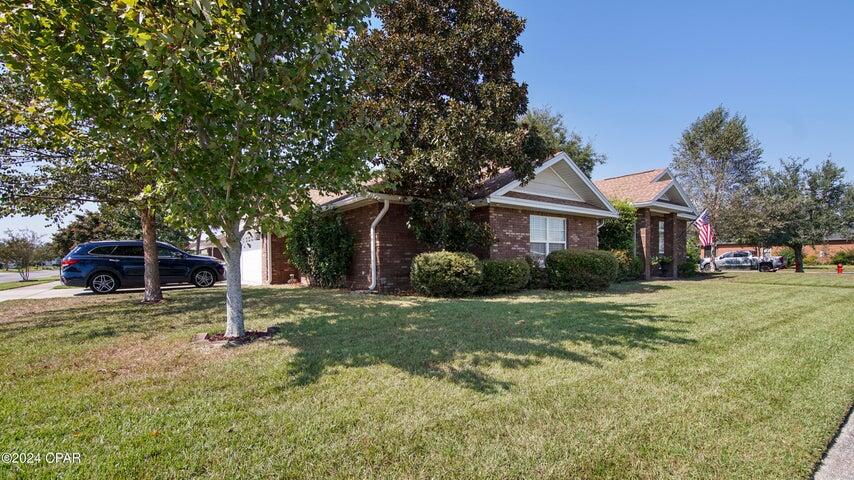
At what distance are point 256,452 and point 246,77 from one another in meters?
4.12

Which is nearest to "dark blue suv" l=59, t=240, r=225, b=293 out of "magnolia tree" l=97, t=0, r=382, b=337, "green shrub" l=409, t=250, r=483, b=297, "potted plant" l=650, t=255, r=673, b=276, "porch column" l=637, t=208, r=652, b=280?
"green shrub" l=409, t=250, r=483, b=297

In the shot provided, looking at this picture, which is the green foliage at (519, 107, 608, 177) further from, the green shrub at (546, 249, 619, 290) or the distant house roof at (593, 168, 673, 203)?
the green shrub at (546, 249, 619, 290)

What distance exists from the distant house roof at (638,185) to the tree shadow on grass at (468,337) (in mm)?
11350

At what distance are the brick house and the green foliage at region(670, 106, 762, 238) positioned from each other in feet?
92.1

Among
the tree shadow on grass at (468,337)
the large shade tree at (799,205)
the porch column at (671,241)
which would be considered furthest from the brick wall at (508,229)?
the large shade tree at (799,205)

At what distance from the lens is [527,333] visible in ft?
18.7

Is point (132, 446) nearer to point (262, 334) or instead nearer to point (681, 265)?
point (262, 334)

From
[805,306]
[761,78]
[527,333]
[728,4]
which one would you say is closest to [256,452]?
[527,333]

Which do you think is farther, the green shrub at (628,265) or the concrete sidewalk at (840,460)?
the green shrub at (628,265)

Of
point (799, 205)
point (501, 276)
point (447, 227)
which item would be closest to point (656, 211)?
point (501, 276)

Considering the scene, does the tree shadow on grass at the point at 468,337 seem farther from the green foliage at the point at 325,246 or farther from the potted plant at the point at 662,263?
the potted plant at the point at 662,263

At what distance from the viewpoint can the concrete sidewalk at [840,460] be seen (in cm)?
250

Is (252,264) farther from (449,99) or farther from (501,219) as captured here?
(449,99)

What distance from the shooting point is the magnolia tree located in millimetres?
4047
